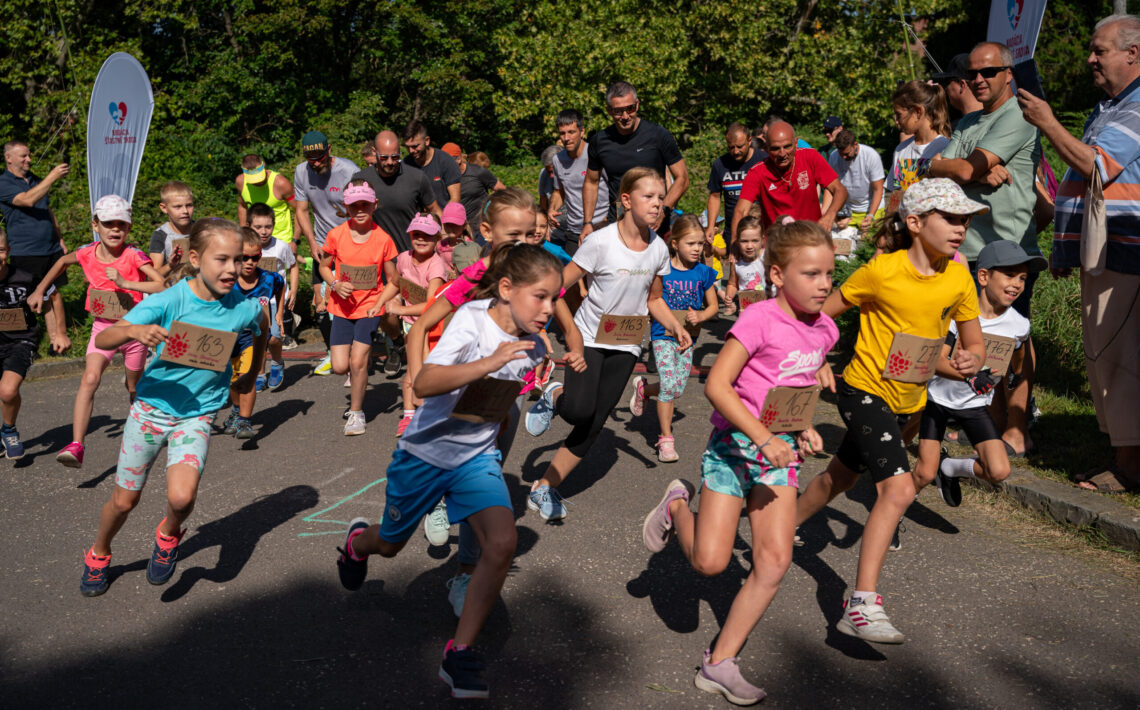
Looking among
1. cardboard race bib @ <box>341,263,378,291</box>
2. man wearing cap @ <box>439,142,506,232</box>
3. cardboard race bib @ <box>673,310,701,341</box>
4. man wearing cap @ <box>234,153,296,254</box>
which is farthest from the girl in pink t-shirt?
man wearing cap @ <box>234,153,296,254</box>

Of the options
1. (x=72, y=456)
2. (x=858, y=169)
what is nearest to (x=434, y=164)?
(x=72, y=456)

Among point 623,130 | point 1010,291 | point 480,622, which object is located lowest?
point 480,622

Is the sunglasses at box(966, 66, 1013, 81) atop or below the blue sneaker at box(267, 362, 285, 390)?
atop

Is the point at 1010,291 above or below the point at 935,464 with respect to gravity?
above

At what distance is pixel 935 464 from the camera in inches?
187

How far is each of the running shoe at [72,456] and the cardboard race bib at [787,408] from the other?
15.2ft

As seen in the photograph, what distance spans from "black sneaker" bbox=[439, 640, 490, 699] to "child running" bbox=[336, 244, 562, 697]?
0.01 meters

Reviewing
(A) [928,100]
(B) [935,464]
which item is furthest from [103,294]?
(A) [928,100]

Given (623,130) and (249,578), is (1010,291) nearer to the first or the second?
(623,130)

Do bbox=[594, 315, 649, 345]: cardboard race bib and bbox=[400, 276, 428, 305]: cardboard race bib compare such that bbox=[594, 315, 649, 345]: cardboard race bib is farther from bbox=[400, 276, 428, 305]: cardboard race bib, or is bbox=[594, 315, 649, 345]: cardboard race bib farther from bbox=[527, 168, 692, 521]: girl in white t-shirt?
bbox=[400, 276, 428, 305]: cardboard race bib

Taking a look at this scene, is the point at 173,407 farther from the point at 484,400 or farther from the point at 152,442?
the point at 484,400

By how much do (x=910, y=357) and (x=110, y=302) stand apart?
523 cm

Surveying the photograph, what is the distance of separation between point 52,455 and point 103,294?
1.36 metres

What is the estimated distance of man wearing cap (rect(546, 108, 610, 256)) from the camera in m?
8.79
